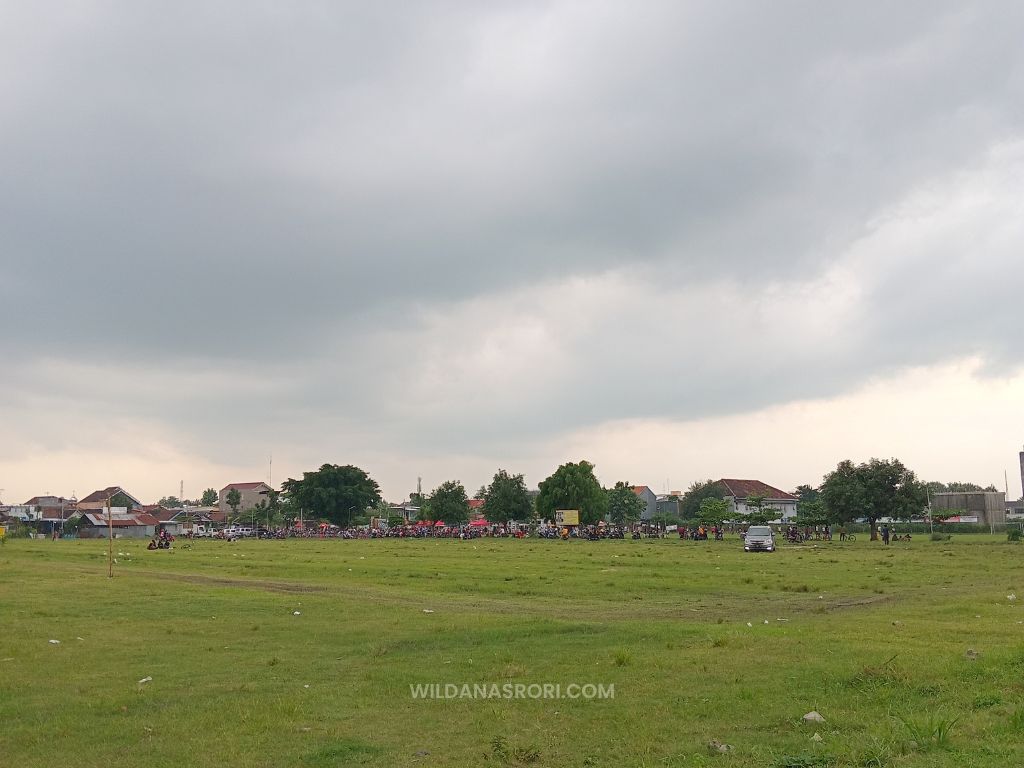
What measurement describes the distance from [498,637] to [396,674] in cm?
403

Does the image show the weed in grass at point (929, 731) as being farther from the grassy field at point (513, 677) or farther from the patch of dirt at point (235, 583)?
the patch of dirt at point (235, 583)

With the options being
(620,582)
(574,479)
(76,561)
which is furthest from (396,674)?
(574,479)

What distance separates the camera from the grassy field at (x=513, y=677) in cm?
1032

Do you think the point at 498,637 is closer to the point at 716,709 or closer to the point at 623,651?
the point at 623,651

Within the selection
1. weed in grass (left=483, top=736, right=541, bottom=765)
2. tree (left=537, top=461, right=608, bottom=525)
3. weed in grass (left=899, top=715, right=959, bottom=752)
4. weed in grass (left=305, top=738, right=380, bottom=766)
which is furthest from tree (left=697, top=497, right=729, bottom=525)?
weed in grass (left=305, top=738, right=380, bottom=766)

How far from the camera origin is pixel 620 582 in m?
33.4

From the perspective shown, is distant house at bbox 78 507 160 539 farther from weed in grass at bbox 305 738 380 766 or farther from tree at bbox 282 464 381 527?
weed in grass at bbox 305 738 380 766

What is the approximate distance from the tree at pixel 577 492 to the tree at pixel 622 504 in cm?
2532

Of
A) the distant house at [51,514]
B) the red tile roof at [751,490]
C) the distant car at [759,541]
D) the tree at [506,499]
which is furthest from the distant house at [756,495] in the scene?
the distant house at [51,514]

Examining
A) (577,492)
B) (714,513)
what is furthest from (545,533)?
(714,513)

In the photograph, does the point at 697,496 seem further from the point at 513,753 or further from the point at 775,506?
the point at 513,753

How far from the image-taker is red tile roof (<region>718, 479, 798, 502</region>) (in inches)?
6865

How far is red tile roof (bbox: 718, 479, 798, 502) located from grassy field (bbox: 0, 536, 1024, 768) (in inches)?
5905

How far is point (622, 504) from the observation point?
14962cm
